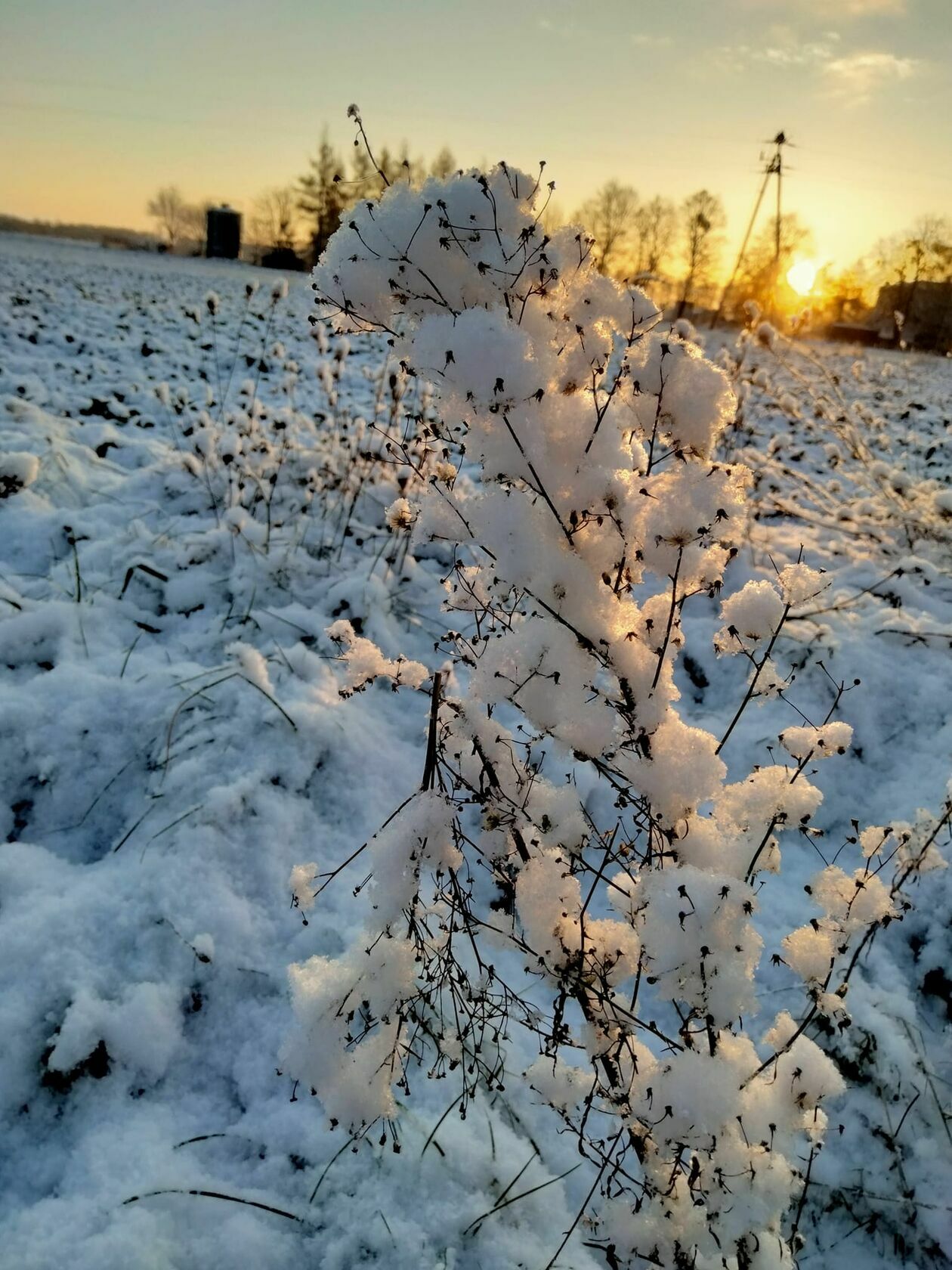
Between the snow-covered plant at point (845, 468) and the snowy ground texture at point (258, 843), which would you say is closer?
the snowy ground texture at point (258, 843)

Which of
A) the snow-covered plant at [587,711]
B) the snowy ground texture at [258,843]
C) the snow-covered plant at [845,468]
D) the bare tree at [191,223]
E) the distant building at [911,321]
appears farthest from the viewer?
the bare tree at [191,223]

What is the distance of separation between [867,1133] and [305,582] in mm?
3281

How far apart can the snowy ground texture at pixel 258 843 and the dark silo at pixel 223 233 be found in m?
40.3

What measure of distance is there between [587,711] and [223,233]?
1812 inches

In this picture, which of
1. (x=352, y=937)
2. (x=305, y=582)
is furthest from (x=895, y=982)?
(x=305, y=582)

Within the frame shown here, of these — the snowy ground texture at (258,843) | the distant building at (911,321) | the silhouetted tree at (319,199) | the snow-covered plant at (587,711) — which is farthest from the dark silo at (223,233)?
the snow-covered plant at (587,711)

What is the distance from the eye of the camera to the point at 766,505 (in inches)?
213

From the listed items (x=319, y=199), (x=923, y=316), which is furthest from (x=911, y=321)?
(x=319, y=199)

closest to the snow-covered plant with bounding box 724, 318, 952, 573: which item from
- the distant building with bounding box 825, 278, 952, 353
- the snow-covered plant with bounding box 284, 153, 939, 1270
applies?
the snow-covered plant with bounding box 284, 153, 939, 1270

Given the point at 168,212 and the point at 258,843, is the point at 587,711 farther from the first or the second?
the point at 168,212

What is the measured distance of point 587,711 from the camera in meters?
1.13

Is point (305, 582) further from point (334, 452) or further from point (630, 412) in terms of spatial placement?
point (630, 412)

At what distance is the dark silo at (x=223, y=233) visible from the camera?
3822 centimetres

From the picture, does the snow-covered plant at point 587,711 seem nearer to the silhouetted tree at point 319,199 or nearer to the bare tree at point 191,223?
the silhouetted tree at point 319,199
